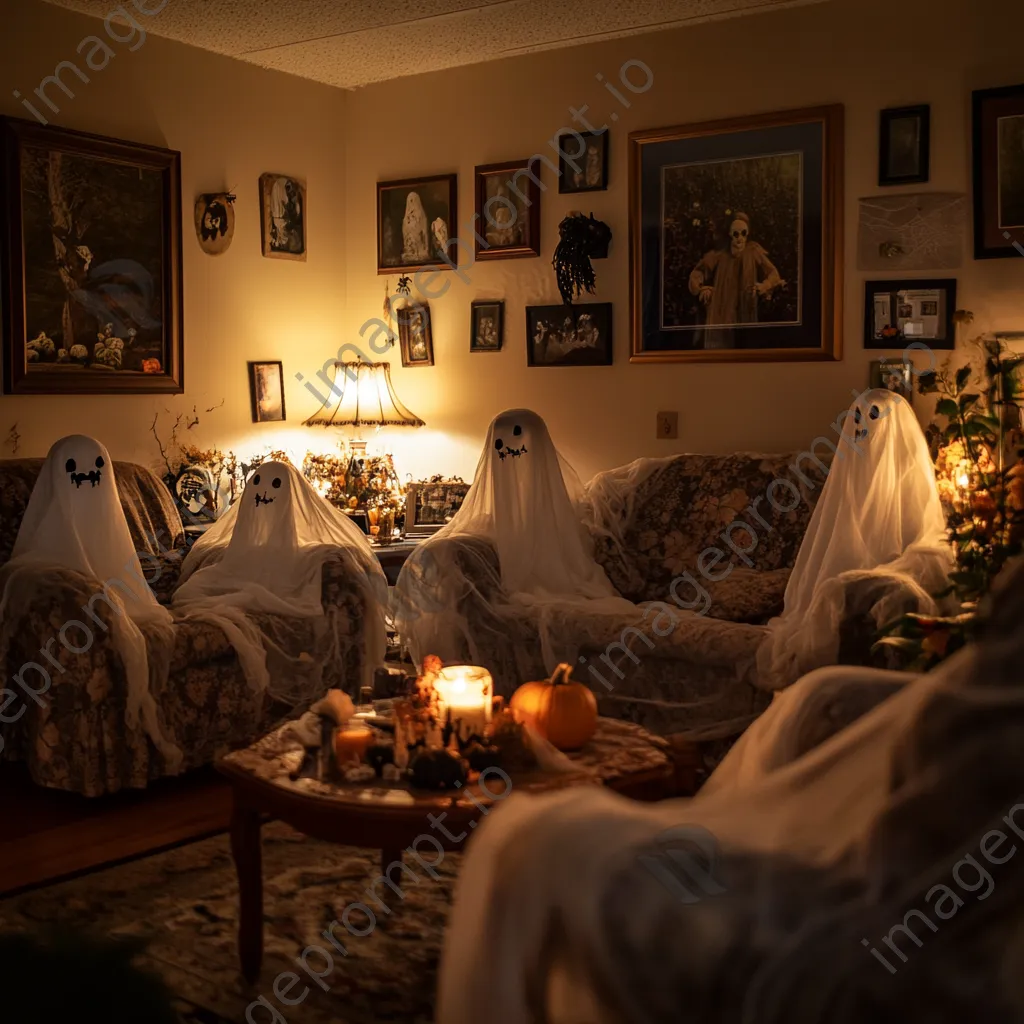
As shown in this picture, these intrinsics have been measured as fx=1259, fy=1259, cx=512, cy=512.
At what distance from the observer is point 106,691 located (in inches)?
154

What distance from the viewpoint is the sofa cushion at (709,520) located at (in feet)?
15.3

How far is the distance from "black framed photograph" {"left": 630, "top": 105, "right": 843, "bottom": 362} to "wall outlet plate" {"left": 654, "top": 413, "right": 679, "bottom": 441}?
24cm

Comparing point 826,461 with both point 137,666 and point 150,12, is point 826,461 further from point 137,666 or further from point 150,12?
Result: point 150,12

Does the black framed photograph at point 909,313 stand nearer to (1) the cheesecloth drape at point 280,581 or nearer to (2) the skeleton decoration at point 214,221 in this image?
(1) the cheesecloth drape at point 280,581

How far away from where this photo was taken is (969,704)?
1.41 meters

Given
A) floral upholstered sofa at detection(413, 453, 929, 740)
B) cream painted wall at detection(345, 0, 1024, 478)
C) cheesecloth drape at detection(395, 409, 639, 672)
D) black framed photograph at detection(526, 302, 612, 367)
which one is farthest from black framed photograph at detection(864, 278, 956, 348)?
cheesecloth drape at detection(395, 409, 639, 672)

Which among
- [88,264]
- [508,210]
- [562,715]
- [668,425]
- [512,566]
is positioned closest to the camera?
[562,715]

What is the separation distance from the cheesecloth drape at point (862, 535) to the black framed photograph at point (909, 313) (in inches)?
15.0

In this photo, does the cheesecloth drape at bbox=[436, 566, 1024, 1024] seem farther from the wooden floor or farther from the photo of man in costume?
the photo of man in costume

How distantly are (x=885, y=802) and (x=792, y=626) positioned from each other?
2578 mm

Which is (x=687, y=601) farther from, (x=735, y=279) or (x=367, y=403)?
(x=367, y=403)

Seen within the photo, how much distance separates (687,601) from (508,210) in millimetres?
2201

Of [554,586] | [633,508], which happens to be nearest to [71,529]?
[554,586]

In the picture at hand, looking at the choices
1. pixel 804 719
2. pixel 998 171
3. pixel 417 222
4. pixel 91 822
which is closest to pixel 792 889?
pixel 804 719
